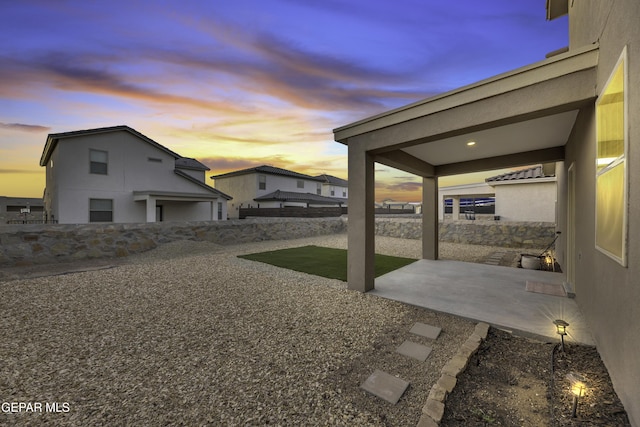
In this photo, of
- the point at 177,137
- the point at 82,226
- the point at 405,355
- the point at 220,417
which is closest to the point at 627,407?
the point at 405,355

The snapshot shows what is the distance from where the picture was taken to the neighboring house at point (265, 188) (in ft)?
75.9

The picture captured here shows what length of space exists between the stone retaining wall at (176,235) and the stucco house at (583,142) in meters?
5.40

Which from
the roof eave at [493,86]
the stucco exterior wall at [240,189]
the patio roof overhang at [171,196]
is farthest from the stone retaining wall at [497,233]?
the stucco exterior wall at [240,189]

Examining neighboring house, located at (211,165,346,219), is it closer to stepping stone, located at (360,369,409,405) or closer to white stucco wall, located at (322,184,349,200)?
white stucco wall, located at (322,184,349,200)

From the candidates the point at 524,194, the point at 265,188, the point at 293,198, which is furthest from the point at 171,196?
the point at 524,194

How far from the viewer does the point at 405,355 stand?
2725mm

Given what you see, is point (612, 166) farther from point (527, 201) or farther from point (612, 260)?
point (527, 201)

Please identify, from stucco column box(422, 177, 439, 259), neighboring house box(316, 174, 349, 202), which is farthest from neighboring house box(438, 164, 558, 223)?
neighboring house box(316, 174, 349, 202)

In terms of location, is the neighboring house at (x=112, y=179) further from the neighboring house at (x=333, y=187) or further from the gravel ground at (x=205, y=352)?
the neighboring house at (x=333, y=187)

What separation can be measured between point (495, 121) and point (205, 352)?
465 centimetres

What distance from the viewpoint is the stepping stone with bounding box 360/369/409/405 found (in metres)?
2.09

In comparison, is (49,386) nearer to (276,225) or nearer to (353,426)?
(353,426)

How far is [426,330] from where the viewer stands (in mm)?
3264

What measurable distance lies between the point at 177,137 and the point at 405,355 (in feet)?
54.0
